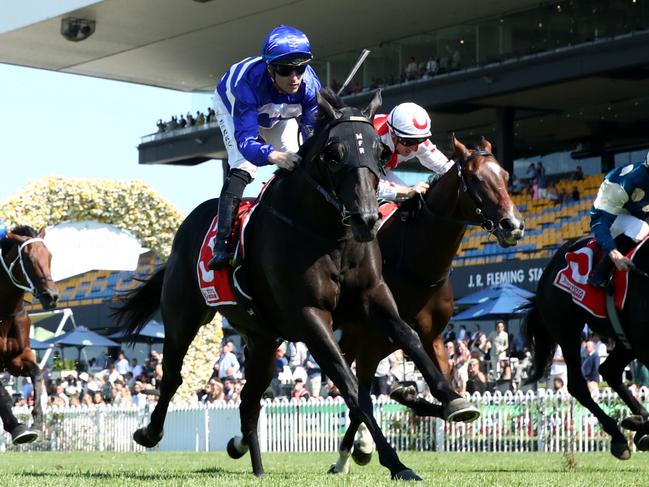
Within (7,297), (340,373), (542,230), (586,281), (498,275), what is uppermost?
(542,230)

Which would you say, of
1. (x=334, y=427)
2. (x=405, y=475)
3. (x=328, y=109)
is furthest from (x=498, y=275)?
(x=405, y=475)

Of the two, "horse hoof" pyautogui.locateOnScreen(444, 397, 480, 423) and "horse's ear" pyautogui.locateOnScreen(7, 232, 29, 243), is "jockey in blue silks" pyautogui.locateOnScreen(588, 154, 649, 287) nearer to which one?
"horse hoof" pyautogui.locateOnScreen(444, 397, 480, 423)

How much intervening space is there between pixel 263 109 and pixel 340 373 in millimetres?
1962

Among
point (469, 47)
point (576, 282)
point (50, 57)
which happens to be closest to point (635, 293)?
point (576, 282)

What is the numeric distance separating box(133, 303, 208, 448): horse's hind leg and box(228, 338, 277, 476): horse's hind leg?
1.41 feet

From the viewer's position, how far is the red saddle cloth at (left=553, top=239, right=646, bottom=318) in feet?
28.7

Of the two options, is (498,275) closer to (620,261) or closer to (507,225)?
(620,261)

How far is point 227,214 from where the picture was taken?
730 cm

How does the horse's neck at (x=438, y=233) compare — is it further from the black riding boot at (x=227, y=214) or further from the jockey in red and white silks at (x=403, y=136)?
the black riding boot at (x=227, y=214)

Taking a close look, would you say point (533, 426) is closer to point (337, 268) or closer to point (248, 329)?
point (248, 329)

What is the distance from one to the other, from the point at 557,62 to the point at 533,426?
50.7 ft

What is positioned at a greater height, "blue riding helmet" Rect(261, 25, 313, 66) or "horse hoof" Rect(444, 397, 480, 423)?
"blue riding helmet" Rect(261, 25, 313, 66)

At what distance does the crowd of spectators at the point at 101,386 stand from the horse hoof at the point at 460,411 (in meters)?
14.6

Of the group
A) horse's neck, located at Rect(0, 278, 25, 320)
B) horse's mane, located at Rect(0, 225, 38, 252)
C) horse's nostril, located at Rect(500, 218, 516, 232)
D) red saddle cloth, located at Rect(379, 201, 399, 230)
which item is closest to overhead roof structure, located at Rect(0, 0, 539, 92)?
horse's mane, located at Rect(0, 225, 38, 252)
